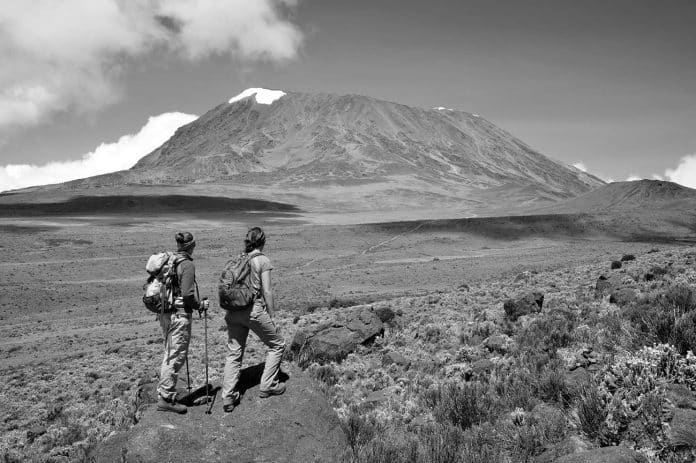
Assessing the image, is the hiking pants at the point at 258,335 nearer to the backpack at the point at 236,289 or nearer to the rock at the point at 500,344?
the backpack at the point at 236,289

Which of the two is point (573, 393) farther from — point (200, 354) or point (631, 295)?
point (200, 354)

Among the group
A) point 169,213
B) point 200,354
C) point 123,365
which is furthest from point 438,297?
point 169,213

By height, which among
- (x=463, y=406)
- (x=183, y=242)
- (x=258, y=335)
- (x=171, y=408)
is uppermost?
(x=183, y=242)

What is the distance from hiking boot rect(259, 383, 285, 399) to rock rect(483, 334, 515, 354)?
15.1ft

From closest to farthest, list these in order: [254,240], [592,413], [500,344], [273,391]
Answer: [592,413] → [273,391] → [254,240] → [500,344]

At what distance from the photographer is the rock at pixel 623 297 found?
952cm

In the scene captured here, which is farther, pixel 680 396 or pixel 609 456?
pixel 680 396

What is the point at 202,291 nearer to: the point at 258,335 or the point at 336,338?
the point at 336,338

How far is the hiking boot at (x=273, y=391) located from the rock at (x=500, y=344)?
4.61 meters

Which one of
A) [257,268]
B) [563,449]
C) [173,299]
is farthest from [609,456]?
[173,299]

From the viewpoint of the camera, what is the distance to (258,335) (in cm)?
484

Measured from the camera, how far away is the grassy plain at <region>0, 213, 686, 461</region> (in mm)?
8391

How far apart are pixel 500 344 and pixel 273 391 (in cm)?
493

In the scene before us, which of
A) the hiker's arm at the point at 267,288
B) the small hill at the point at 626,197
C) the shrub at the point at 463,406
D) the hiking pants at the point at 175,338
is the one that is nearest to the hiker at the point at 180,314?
the hiking pants at the point at 175,338
